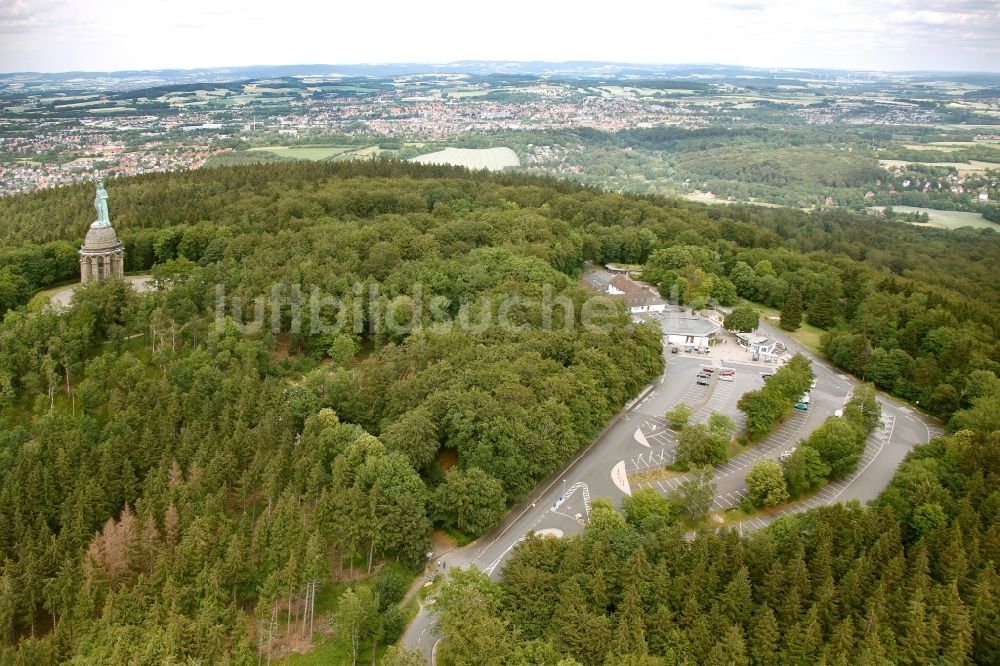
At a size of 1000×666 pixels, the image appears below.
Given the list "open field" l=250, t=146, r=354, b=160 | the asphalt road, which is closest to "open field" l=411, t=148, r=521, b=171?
"open field" l=250, t=146, r=354, b=160

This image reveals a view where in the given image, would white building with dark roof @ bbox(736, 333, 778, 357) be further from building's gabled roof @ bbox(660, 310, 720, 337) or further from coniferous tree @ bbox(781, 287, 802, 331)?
coniferous tree @ bbox(781, 287, 802, 331)

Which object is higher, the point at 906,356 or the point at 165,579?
the point at 906,356

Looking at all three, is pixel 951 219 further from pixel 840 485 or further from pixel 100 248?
pixel 100 248

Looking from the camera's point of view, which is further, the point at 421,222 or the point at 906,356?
the point at 421,222

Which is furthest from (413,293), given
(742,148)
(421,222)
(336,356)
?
(742,148)

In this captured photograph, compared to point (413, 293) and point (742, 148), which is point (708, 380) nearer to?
point (413, 293)
